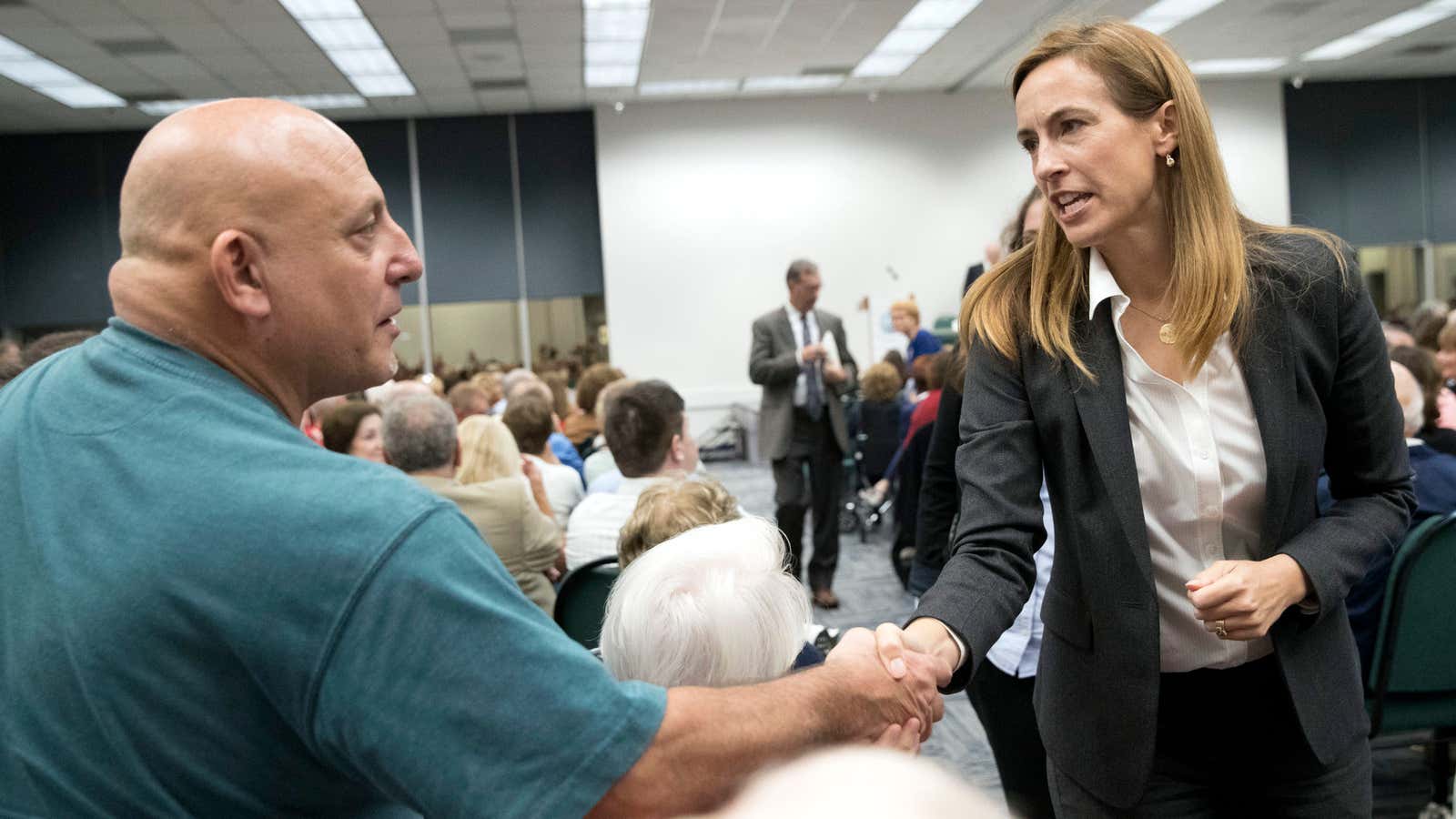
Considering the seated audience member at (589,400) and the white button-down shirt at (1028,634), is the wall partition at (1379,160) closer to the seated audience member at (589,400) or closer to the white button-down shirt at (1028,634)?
the seated audience member at (589,400)

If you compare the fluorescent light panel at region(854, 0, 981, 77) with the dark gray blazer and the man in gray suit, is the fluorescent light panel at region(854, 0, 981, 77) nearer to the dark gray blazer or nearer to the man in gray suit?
the man in gray suit

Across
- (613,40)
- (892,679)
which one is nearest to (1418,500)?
(892,679)

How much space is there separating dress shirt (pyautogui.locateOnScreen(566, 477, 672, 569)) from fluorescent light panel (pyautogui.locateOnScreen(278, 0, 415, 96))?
272 inches

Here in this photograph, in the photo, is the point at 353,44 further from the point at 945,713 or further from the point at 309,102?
the point at 945,713

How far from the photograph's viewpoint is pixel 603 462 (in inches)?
165

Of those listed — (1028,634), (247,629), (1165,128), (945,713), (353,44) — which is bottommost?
(945,713)

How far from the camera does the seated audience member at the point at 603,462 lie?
3533mm

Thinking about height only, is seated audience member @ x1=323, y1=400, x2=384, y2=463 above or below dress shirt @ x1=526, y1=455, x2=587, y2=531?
above

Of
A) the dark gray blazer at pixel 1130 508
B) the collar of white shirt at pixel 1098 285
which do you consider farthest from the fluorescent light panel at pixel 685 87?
the dark gray blazer at pixel 1130 508

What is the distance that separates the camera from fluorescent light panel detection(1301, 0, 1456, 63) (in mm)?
11008

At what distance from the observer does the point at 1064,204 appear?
56.6 inches

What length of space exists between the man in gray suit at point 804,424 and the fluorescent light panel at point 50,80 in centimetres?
744

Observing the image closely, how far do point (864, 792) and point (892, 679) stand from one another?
0.65 meters

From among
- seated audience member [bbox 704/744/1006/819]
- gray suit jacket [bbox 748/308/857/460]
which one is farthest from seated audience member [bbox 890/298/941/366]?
seated audience member [bbox 704/744/1006/819]
